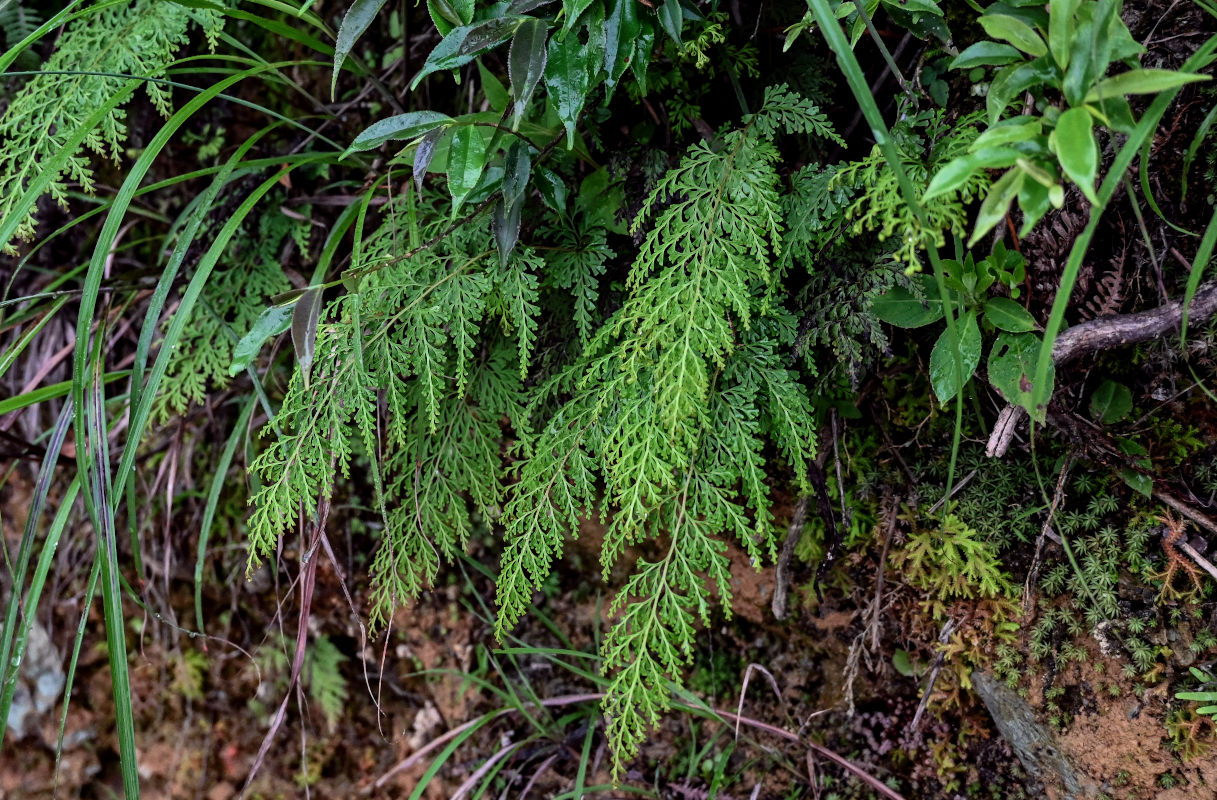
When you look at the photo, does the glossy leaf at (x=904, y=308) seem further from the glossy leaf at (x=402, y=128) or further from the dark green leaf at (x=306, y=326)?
the dark green leaf at (x=306, y=326)

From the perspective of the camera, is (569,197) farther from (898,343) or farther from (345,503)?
(345,503)

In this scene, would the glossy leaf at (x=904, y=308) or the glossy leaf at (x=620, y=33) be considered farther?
the glossy leaf at (x=904, y=308)

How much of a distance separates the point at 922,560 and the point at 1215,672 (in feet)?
1.61

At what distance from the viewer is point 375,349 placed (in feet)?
4.55

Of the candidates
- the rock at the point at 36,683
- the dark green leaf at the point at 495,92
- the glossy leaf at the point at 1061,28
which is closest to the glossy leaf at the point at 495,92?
the dark green leaf at the point at 495,92

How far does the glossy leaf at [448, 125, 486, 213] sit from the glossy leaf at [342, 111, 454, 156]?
44 millimetres

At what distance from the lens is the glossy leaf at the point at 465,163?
3.96ft

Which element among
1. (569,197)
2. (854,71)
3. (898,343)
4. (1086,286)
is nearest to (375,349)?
(569,197)

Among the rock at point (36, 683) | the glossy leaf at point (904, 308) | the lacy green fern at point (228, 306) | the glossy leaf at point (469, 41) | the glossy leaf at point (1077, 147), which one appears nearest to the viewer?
the glossy leaf at point (1077, 147)

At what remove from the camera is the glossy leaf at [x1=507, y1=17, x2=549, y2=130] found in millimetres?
1141

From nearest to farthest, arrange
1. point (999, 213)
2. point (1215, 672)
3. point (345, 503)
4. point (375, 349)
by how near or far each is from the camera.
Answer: point (999, 213), point (1215, 672), point (375, 349), point (345, 503)

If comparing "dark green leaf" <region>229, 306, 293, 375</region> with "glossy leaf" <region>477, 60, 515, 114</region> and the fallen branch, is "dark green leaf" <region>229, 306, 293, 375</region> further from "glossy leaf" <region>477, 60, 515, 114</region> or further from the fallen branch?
the fallen branch

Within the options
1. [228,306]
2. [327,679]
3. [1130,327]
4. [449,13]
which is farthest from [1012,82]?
[327,679]

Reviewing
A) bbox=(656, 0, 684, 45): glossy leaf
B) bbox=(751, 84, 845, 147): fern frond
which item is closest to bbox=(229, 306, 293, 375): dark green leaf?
bbox=(656, 0, 684, 45): glossy leaf
